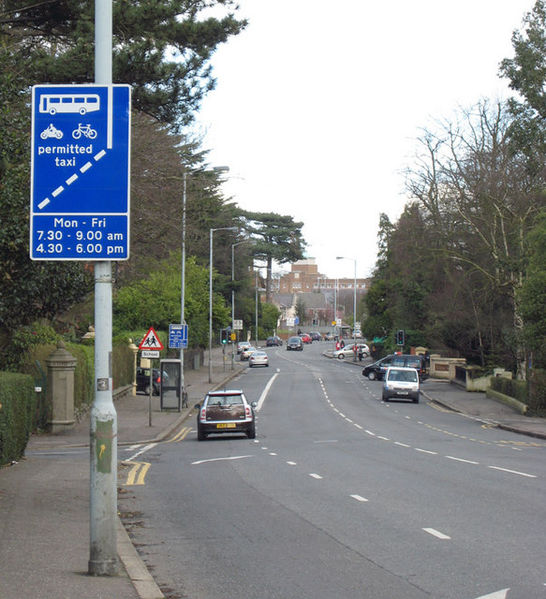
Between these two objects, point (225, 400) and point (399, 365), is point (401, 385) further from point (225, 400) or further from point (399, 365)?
point (225, 400)

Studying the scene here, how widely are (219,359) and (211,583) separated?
82879 mm

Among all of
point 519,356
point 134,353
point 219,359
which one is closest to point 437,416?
point 519,356

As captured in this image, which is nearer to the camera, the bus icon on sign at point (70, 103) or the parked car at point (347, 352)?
the bus icon on sign at point (70, 103)

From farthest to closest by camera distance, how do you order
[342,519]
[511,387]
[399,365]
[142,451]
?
[399,365], [511,387], [142,451], [342,519]

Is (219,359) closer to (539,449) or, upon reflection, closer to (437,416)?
(437,416)

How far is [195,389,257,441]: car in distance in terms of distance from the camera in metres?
26.1

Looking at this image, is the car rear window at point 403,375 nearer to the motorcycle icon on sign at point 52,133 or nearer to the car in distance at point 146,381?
the car in distance at point 146,381

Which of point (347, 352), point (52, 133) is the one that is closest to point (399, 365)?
point (347, 352)

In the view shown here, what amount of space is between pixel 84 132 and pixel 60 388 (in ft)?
67.0

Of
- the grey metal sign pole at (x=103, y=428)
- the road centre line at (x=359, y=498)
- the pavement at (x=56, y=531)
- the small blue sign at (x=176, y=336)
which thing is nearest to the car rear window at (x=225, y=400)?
the pavement at (x=56, y=531)

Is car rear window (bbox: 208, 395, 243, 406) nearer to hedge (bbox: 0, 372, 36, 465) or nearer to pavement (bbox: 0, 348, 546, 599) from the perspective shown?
pavement (bbox: 0, 348, 546, 599)

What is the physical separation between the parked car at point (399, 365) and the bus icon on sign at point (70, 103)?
171 ft

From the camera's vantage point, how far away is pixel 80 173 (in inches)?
303

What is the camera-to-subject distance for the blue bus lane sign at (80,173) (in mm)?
7605
